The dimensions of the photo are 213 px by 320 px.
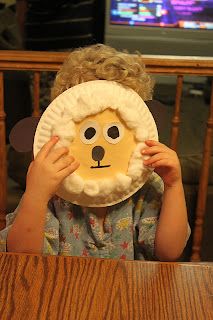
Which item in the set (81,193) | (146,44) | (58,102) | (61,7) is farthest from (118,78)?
(146,44)

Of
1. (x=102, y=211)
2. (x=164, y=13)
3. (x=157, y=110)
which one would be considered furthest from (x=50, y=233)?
(x=164, y=13)

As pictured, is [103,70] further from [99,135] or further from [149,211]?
[149,211]

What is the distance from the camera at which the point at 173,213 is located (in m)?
1.19

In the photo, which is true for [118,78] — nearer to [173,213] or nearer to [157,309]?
[173,213]

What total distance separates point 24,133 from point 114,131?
0.65ft

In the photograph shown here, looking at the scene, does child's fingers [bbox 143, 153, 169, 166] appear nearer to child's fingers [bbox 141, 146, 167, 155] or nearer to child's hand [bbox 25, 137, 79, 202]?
child's fingers [bbox 141, 146, 167, 155]

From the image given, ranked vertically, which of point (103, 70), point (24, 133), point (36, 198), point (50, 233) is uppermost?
point (103, 70)

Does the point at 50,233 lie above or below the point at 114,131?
below

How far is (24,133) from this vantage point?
45.4 inches

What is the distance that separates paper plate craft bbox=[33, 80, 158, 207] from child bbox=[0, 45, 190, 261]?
27 mm

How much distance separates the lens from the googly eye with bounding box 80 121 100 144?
112 centimetres

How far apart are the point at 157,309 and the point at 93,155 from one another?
1.22ft

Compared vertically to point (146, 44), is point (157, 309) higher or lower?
higher

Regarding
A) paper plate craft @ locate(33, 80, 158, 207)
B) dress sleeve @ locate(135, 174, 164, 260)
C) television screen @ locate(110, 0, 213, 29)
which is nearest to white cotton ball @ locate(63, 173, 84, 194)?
paper plate craft @ locate(33, 80, 158, 207)
